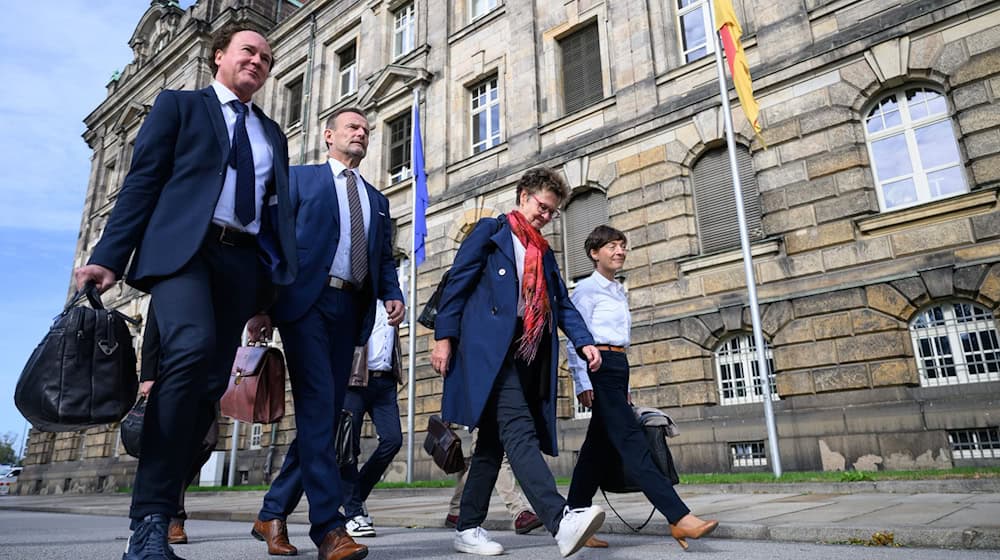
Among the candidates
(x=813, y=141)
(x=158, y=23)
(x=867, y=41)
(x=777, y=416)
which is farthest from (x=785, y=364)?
(x=158, y=23)

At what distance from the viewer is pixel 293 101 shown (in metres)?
26.5

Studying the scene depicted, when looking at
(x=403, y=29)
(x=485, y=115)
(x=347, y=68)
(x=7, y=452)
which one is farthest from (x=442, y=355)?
(x=7, y=452)

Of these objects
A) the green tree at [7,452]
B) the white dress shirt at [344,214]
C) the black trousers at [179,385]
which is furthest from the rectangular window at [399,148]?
the green tree at [7,452]

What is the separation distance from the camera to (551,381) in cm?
387

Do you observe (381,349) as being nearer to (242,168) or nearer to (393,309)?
(393,309)

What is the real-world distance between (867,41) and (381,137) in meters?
14.2

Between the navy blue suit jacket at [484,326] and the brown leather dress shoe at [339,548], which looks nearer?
the brown leather dress shoe at [339,548]

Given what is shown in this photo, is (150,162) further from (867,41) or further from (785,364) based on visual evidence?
(867,41)

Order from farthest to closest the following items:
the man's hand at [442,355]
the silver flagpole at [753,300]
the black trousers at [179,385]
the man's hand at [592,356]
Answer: the silver flagpole at [753,300] < the man's hand at [592,356] < the man's hand at [442,355] < the black trousers at [179,385]

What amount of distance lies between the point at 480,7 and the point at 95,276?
18761 millimetres

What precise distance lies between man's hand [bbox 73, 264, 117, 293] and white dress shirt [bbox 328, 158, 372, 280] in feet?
3.82

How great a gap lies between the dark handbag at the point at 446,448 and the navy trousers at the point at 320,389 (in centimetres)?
183

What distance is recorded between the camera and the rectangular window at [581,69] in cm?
1562

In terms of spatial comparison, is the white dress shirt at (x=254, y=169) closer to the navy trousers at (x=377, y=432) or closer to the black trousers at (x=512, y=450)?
the black trousers at (x=512, y=450)
